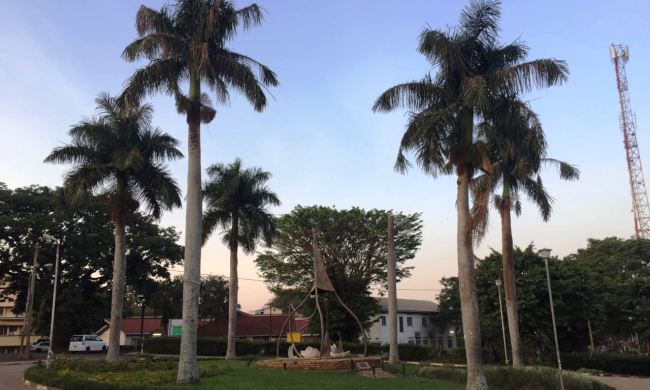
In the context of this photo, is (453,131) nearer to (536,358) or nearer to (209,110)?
(209,110)

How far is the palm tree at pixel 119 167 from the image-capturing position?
2589 cm

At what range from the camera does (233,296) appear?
113ft

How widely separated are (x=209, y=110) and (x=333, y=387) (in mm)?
10339

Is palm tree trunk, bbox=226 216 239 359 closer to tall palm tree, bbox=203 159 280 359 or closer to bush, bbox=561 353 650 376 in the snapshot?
tall palm tree, bbox=203 159 280 359

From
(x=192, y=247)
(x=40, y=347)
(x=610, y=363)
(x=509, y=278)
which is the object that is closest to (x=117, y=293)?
(x=192, y=247)

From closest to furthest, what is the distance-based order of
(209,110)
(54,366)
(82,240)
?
(209,110) < (54,366) < (82,240)

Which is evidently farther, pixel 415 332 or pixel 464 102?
pixel 415 332

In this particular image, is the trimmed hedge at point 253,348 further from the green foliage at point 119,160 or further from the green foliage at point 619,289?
the green foliage at point 119,160

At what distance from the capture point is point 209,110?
63.4 feet

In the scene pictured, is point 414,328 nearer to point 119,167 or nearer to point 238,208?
point 238,208

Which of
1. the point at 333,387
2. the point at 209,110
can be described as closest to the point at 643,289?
the point at 333,387

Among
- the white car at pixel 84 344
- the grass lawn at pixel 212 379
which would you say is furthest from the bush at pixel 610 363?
the white car at pixel 84 344

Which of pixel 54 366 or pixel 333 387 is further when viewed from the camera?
pixel 54 366

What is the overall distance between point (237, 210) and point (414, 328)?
38.7 m
